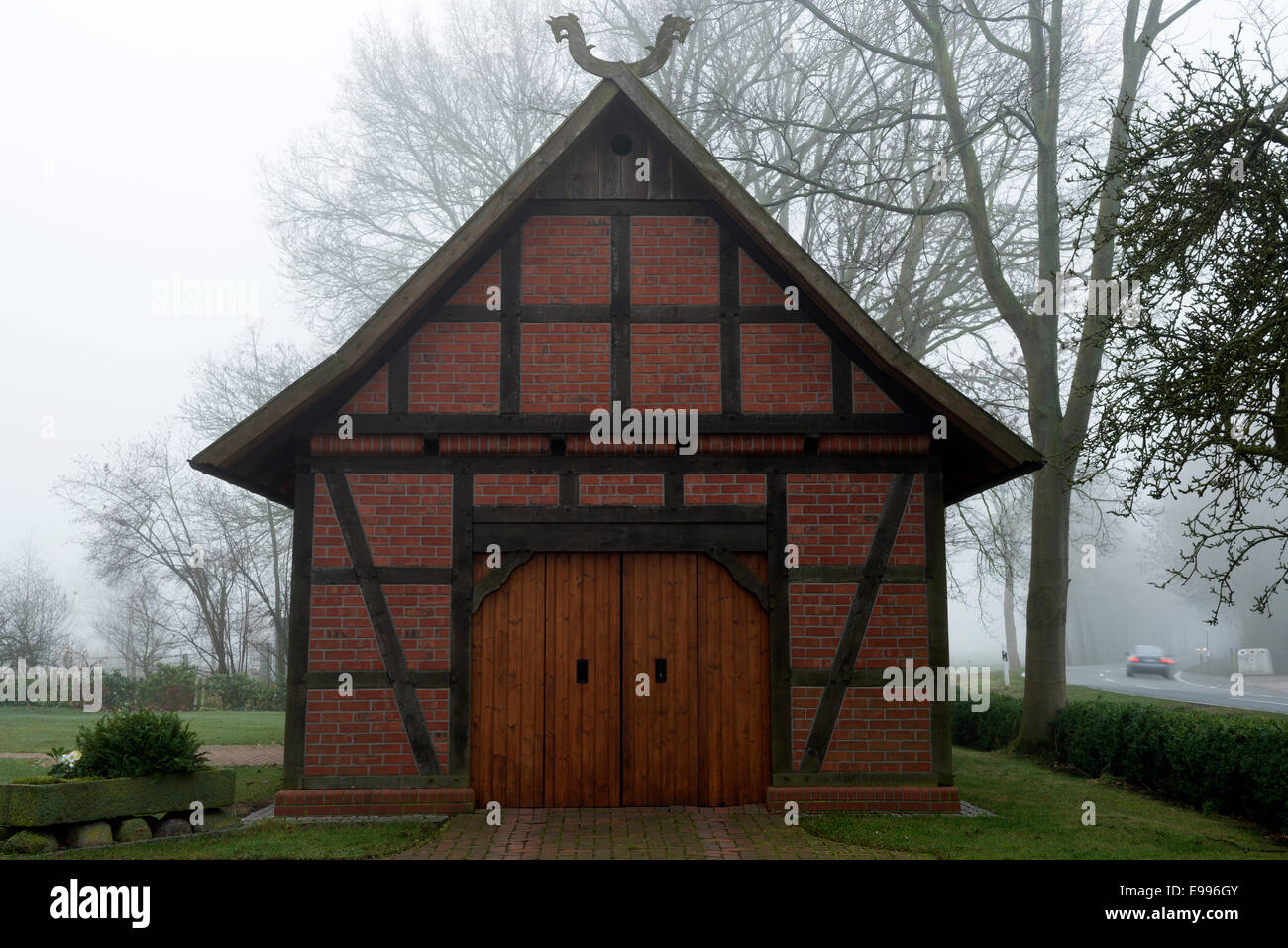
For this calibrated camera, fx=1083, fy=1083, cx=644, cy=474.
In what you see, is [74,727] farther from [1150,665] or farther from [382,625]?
[1150,665]

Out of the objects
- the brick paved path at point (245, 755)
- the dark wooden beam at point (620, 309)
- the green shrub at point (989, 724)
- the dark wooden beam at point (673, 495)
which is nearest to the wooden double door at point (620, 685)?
the dark wooden beam at point (673, 495)

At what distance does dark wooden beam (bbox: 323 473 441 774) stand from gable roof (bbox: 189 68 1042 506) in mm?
769

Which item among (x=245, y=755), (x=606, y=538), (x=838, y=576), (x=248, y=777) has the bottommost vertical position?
(x=245, y=755)

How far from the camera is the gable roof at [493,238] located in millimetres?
9078

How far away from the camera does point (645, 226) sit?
10125 mm

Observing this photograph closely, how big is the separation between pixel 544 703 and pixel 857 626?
288cm

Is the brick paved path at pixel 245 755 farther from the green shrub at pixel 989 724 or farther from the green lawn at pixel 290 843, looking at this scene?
the green shrub at pixel 989 724

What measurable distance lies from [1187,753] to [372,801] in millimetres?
8485

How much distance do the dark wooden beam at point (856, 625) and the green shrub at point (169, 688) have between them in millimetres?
21159

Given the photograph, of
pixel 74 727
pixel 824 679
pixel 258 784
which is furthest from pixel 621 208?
pixel 74 727

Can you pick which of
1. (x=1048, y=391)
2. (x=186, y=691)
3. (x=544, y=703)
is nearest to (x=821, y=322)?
(x=544, y=703)

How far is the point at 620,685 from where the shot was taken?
384 inches

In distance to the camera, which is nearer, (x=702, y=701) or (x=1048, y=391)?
(x=702, y=701)
